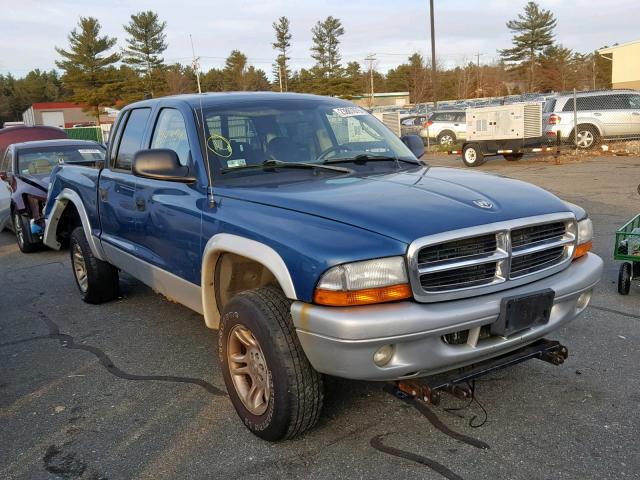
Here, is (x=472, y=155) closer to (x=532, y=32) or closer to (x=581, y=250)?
(x=581, y=250)

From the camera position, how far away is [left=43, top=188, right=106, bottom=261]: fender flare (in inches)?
218

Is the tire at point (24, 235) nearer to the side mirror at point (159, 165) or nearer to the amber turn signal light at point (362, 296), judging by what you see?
the side mirror at point (159, 165)

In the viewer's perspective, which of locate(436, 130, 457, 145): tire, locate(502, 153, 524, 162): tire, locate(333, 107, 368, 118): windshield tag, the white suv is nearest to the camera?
locate(333, 107, 368, 118): windshield tag

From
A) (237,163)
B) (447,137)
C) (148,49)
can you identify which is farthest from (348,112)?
(148,49)

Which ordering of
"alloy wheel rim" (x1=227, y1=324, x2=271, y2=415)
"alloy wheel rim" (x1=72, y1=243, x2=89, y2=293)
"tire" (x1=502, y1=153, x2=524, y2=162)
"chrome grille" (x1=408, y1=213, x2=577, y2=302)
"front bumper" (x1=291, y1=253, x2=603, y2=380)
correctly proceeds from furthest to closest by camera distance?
"tire" (x1=502, y1=153, x2=524, y2=162) < "alloy wheel rim" (x1=72, y1=243, x2=89, y2=293) < "alloy wheel rim" (x1=227, y1=324, x2=271, y2=415) < "chrome grille" (x1=408, y1=213, x2=577, y2=302) < "front bumper" (x1=291, y1=253, x2=603, y2=380)

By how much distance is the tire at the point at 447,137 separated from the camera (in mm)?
25523

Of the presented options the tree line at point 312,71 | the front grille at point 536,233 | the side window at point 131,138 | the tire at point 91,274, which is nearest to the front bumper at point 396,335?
the front grille at point 536,233

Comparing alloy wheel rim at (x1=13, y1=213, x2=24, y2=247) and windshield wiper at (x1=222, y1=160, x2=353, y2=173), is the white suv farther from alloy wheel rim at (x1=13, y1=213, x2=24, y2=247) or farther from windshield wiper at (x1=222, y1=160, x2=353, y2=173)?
windshield wiper at (x1=222, y1=160, x2=353, y2=173)

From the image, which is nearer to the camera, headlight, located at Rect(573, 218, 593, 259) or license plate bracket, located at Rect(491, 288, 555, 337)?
license plate bracket, located at Rect(491, 288, 555, 337)

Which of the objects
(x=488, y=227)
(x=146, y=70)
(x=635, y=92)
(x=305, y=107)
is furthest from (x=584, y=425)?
(x=146, y=70)

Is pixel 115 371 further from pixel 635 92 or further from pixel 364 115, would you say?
pixel 635 92

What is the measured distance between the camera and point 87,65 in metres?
64.0

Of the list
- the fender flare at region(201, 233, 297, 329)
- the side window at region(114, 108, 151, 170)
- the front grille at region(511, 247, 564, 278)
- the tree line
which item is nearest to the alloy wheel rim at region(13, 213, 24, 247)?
the side window at region(114, 108, 151, 170)

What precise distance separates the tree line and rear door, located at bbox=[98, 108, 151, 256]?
50.5 meters
